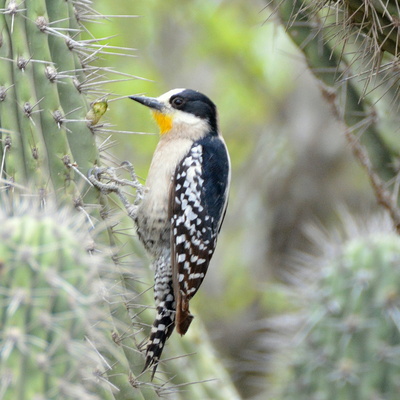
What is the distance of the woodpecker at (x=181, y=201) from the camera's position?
356 centimetres

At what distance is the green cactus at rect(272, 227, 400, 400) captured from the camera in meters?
3.78

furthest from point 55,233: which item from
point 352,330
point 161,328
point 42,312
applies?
point 352,330

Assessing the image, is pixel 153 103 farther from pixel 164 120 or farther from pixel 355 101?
pixel 355 101

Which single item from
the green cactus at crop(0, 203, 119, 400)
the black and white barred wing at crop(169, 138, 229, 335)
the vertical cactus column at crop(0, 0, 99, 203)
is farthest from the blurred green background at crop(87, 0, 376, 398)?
the green cactus at crop(0, 203, 119, 400)

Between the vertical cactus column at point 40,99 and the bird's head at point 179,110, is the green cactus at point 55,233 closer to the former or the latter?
the vertical cactus column at point 40,99

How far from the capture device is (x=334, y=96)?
11.9 ft

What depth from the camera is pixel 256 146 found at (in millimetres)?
8453

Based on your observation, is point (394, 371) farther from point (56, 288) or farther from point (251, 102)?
point (251, 102)

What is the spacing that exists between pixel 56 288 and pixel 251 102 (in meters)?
6.54

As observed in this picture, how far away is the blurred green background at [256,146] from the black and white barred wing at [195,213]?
142 inches

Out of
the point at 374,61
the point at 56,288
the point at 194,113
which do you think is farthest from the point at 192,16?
the point at 56,288

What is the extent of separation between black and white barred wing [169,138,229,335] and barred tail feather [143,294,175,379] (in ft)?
0.30

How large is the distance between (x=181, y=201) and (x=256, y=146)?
4.88 meters

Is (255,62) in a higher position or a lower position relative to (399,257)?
lower
